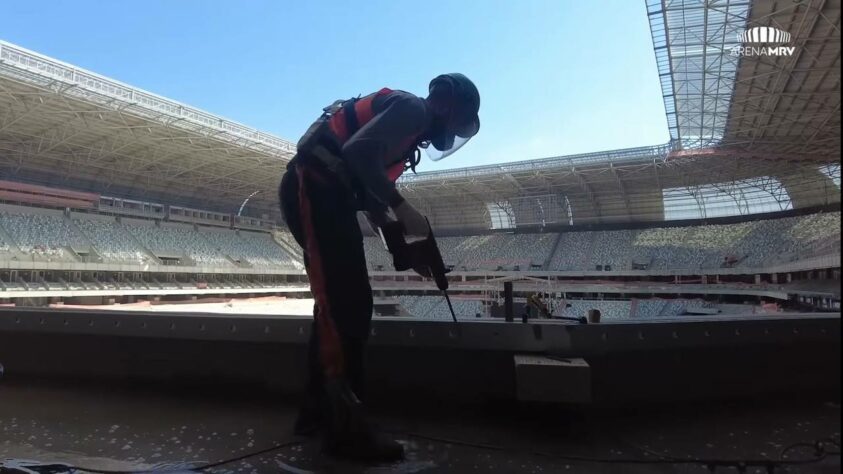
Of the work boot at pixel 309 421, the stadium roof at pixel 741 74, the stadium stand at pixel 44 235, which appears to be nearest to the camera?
the work boot at pixel 309 421

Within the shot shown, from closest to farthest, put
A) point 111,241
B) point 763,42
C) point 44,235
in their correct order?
point 763,42 → point 44,235 → point 111,241

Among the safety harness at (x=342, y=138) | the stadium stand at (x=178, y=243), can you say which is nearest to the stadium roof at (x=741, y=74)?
the safety harness at (x=342, y=138)

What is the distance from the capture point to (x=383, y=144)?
2.25 meters

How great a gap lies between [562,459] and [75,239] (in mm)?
32135

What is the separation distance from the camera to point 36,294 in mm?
21453

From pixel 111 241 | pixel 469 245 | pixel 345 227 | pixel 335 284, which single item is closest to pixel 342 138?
pixel 345 227

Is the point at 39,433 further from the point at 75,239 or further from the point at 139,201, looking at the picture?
the point at 139,201

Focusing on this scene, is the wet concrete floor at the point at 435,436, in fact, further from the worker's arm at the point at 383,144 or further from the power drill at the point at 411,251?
the worker's arm at the point at 383,144

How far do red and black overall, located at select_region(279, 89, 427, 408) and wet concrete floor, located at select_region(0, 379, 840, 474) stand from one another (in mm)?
514

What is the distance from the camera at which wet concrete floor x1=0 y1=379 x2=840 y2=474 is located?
2166 mm

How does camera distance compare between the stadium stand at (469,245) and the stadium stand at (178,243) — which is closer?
the stadium stand at (469,245)

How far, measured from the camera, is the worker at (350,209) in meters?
2.24

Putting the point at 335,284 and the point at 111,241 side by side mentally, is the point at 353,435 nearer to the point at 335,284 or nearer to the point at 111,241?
the point at 335,284

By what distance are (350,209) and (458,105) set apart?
2.67 ft
